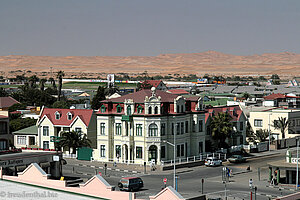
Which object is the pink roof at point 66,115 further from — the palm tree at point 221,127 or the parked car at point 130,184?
the parked car at point 130,184

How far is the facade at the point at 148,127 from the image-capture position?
7588 centimetres

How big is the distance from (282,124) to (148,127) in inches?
1290

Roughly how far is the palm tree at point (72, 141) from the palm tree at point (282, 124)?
34.5 m

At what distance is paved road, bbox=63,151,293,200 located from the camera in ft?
186

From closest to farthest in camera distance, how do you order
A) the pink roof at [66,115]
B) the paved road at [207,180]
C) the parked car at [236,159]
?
the paved road at [207,180] → the parked car at [236,159] → the pink roof at [66,115]

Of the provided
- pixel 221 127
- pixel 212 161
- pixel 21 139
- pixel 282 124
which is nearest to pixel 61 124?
pixel 21 139

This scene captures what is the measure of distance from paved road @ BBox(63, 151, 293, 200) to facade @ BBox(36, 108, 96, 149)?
37.0ft

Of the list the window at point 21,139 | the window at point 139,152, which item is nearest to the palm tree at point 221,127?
the window at point 139,152

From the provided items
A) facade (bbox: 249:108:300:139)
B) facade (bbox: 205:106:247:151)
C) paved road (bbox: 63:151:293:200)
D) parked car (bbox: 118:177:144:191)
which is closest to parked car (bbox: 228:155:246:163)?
paved road (bbox: 63:151:293:200)

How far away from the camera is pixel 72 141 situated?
82.1m

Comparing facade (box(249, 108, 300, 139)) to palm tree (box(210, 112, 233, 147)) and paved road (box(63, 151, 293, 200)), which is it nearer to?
palm tree (box(210, 112, 233, 147))

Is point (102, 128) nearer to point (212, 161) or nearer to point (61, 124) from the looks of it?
point (61, 124)

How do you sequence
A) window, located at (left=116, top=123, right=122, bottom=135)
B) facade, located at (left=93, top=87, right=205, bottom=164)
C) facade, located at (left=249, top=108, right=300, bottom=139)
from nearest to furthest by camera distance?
facade, located at (left=93, top=87, right=205, bottom=164), window, located at (left=116, top=123, right=122, bottom=135), facade, located at (left=249, top=108, right=300, bottom=139)

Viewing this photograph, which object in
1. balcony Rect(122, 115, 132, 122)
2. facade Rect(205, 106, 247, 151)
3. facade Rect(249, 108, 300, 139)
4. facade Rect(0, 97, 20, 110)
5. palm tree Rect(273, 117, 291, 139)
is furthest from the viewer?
facade Rect(0, 97, 20, 110)
